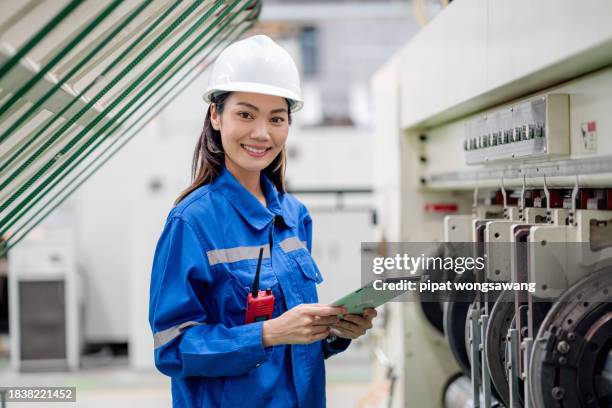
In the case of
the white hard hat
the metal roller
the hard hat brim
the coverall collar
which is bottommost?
the metal roller

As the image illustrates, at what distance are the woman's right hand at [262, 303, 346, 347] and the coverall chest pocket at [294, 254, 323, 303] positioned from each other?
0.22 m

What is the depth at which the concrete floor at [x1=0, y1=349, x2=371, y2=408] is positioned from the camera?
4.75m

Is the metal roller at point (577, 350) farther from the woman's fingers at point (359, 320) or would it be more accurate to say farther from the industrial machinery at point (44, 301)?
the industrial machinery at point (44, 301)

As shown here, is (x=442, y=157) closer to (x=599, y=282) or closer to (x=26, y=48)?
(x=599, y=282)

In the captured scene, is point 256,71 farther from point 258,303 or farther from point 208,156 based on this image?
point 258,303

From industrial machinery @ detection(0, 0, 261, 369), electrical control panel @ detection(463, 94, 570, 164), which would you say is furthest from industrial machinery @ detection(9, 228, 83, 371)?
electrical control panel @ detection(463, 94, 570, 164)

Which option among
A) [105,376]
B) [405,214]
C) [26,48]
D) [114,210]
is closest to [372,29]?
[114,210]

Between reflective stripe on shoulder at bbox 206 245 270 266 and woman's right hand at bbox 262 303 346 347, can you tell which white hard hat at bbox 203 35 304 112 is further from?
woman's right hand at bbox 262 303 346 347

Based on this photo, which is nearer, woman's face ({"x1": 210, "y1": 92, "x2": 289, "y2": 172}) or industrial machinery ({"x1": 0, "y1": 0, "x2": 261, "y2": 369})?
industrial machinery ({"x1": 0, "y1": 0, "x2": 261, "y2": 369})

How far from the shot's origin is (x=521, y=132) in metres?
1.86

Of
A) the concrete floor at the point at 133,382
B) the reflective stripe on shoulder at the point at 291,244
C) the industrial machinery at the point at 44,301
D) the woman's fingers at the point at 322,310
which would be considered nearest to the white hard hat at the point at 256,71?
the reflective stripe on shoulder at the point at 291,244

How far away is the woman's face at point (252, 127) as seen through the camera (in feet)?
5.76

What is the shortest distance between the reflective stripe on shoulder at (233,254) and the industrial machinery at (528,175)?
0.60m

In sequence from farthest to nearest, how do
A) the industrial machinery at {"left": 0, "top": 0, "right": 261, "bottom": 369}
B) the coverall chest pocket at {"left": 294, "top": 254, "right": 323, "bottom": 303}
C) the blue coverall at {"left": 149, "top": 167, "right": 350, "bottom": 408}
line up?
the coverall chest pocket at {"left": 294, "top": 254, "right": 323, "bottom": 303}, the blue coverall at {"left": 149, "top": 167, "right": 350, "bottom": 408}, the industrial machinery at {"left": 0, "top": 0, "right": 261, "bottom": 369}
